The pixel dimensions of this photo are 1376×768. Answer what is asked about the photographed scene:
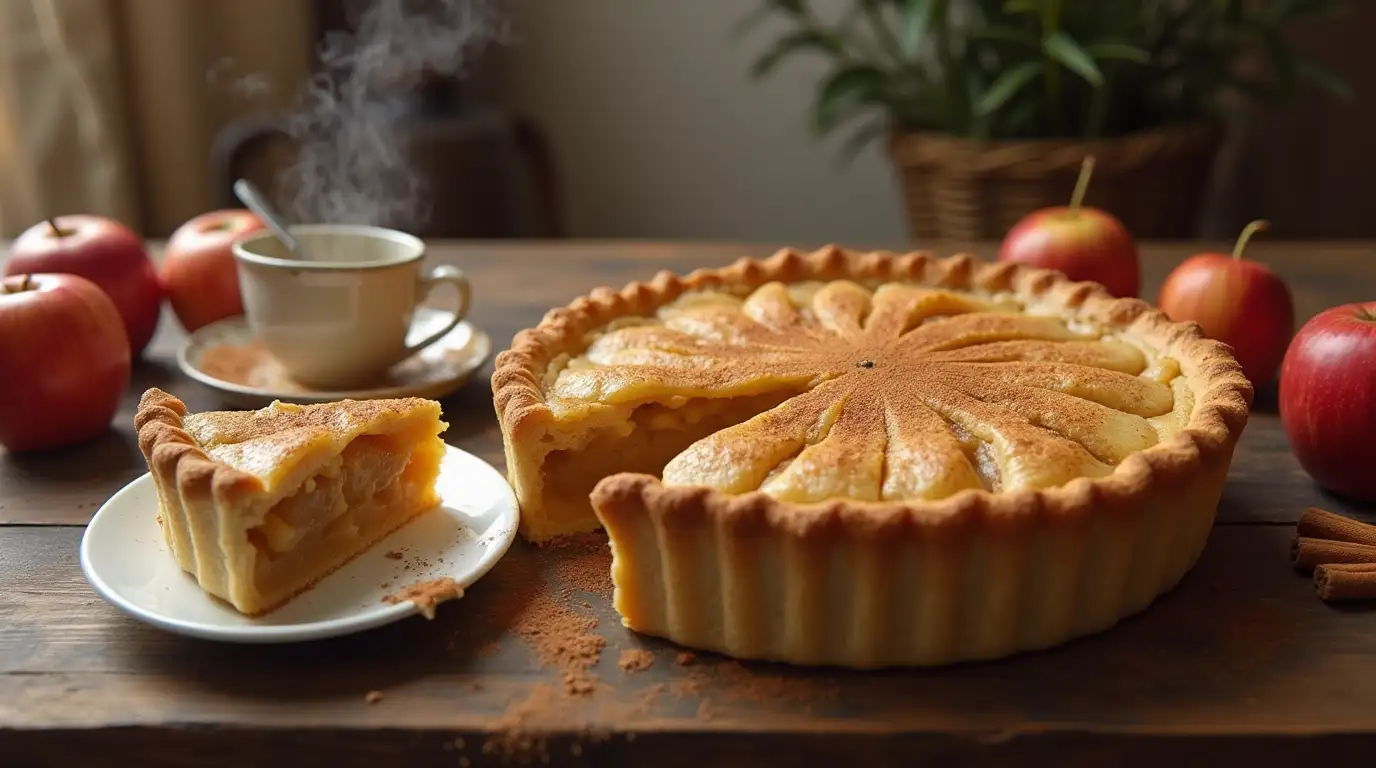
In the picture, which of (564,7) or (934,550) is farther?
(564,7)

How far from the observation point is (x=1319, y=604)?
1862 millimetres

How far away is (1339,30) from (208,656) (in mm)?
4893

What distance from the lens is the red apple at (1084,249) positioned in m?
2.93

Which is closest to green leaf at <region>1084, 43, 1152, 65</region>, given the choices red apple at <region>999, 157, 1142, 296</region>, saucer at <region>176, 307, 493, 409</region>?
red apple at <region>999, 157, 1142, 296</region>

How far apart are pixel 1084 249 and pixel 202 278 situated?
207 centimetres

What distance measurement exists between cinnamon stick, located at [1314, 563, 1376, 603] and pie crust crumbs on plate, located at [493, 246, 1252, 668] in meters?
0.19

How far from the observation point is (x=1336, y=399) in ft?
6.97

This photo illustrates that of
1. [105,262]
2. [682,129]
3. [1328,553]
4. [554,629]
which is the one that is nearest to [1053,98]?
[682,129]

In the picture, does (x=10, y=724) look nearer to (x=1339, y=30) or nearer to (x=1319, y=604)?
(x=1319, y=604)

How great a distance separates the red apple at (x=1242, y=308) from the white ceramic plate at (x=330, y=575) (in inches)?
59.5

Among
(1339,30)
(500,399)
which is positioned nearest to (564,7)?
(1339,30)

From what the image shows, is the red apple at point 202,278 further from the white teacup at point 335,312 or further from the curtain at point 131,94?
the curtain at point 131,94

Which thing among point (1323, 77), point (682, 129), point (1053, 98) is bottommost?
point (682, 129)

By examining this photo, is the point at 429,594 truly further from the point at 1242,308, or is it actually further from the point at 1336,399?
the point at 1242,308
